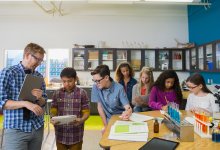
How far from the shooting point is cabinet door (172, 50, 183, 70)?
626cm

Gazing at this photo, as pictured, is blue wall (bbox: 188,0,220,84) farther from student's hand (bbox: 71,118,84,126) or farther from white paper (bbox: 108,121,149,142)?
student's hand (bbox: 71,118,84,126)

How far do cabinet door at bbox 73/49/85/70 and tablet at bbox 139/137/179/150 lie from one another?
4.97 meters

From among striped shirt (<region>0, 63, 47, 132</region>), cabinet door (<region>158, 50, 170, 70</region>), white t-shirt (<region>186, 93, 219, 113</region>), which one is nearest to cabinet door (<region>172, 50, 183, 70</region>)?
cabinet door (<region>158, 50, 170, 70</region>)

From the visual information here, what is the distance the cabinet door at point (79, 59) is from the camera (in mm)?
6258

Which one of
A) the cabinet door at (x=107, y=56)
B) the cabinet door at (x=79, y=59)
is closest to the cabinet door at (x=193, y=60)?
the cabinet door at (x=107, y=56)

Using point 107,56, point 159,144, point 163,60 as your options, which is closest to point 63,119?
point 159,144

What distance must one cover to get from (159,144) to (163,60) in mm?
5132

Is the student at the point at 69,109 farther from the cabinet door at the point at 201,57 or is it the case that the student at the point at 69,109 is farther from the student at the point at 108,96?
the cabinet door at the point at 201,57

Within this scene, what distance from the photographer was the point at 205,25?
17.5 feet

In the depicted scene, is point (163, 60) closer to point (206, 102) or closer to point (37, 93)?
point (206, 102)

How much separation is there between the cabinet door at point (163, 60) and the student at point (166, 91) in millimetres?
3642

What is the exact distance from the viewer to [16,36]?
20.9 feet

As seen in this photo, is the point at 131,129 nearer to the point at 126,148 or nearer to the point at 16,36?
the point at 126,148

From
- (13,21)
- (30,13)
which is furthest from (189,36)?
(13,21)
